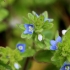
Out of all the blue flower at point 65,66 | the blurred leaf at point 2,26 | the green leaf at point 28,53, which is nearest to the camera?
the blue flower at point 65,66

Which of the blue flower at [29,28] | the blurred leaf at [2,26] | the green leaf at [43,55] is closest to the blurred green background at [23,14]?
the blurred leaf at [2,26]

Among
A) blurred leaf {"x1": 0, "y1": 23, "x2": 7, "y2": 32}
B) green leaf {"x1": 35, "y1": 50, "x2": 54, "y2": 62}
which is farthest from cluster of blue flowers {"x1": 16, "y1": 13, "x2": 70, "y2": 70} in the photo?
blurred leaf {"x1": 0, "y1": 23, "x2": 7, "y2": 32}

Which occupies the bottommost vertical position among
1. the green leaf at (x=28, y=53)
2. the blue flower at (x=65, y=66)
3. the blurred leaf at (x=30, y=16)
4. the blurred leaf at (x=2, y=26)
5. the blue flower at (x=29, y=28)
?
the blue flower at (x=65, y=66)

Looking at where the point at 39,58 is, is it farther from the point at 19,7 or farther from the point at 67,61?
the point at 19,7

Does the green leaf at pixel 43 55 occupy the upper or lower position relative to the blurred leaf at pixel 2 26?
lower

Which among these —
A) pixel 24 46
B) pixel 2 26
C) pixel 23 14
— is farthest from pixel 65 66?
pixel 23 14

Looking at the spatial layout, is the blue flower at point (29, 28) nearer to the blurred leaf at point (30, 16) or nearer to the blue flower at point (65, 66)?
the blurred leaf at point (30, 16)

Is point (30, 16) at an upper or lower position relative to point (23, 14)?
lower

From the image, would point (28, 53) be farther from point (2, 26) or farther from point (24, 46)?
point (2, 26)

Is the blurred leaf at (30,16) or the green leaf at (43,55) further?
the green leaf at (43,55)
